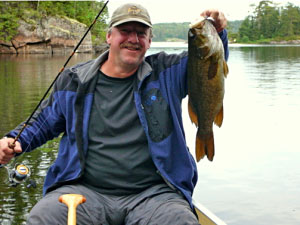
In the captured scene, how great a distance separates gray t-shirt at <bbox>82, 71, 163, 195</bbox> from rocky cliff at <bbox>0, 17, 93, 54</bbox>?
4371 centimetres

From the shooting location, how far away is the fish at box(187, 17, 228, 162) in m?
3.05

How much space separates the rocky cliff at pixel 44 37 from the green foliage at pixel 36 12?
2.70 feet

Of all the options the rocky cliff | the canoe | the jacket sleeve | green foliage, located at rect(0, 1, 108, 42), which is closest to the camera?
the jacket sleeve

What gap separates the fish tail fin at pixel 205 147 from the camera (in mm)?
3365

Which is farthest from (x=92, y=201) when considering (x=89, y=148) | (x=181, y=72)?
(x=181, y=72)

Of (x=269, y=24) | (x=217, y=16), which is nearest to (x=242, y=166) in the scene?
(x=217, y=16)

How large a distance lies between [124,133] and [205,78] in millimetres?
659

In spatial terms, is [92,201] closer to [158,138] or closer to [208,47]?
[158,138]

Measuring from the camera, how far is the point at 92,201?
3.35 meters

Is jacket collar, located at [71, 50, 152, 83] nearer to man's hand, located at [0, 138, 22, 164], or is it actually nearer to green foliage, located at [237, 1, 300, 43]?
man's hand, located at [0, 138, 22, 164]

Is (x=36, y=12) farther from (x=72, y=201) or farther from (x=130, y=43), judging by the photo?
(x=72, y=201)

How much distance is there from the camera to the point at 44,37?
4666 cm

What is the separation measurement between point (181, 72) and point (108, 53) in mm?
566

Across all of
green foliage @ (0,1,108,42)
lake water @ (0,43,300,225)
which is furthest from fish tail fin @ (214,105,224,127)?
green foliage @ (0,1,108,42)
